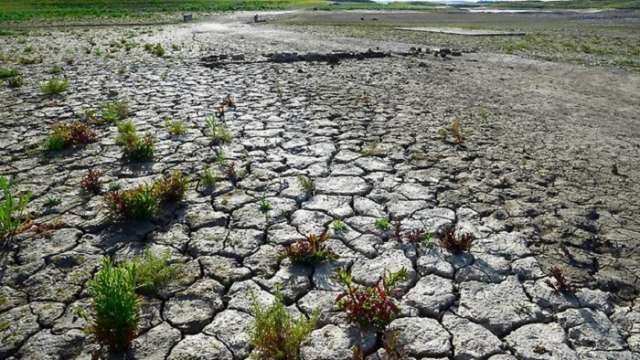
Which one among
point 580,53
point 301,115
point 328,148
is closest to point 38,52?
point 301,115

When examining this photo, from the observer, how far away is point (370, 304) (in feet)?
12.7

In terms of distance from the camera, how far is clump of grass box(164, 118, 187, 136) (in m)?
8.51

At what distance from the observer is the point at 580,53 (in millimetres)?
22469

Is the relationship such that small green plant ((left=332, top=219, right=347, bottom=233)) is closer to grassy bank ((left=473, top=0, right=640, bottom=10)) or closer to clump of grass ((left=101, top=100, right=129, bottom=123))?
clump of grass ((left=101, top=100, right=129, bottom=123))

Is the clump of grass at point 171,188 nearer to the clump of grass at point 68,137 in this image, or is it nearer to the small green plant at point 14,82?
the clump of grass at point 68,137

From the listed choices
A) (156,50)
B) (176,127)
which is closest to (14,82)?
(176,127)

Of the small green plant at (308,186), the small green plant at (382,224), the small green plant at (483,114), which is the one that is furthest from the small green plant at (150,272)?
the small green plant at (483,114)

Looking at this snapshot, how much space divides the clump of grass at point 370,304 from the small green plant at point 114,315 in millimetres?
1705

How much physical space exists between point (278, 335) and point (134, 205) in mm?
2860

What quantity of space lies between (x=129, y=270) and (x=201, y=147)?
4084 mm

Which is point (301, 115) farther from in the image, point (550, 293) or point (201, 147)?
point (550, 293)

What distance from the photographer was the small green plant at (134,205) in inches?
213

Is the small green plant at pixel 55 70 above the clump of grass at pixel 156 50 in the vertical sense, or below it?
below

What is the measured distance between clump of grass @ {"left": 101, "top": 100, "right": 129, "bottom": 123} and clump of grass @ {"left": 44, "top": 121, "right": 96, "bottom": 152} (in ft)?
3.22
